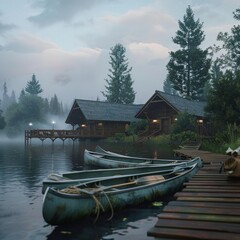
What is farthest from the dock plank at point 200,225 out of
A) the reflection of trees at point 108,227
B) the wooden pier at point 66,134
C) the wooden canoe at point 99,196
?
the wooden pier at point 66,134

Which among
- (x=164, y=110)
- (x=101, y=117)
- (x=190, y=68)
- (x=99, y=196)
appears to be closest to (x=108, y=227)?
(x=99, y=196)

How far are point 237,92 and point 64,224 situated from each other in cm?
2070

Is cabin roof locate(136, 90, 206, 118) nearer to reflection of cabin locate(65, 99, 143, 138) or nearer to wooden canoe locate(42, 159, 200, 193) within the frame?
reflection of cabin locate(65, 99, 143, 138)

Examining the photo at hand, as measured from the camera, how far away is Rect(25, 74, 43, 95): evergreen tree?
116m

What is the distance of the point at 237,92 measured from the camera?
24469 mm

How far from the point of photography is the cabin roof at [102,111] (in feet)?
163

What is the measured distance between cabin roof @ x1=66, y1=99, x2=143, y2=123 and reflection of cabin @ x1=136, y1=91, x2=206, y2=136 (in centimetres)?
549

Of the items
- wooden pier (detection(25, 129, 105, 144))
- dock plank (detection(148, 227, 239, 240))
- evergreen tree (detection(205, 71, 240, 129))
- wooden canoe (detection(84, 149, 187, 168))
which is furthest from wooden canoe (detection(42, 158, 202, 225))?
wooden pier (detection(25, 129, 105, 144))

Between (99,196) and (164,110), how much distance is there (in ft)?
132

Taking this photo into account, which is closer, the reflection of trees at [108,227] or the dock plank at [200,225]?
the dock plank at [200,225]

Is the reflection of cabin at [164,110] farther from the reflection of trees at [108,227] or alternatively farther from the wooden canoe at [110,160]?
the reflection of trees at [108,227]

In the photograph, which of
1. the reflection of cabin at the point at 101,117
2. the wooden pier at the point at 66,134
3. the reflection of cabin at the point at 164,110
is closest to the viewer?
the reflection of cabin at the point at 164,110

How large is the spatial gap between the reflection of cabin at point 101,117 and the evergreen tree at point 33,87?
64995 mm

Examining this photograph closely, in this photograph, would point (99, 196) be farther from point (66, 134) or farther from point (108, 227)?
point (66, 134)
